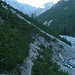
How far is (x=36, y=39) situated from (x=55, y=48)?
3.99 meters

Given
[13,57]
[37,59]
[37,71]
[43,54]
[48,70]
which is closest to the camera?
[13,57]

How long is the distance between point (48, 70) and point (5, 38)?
5479 millimetres

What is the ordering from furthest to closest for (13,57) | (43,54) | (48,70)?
(43,54)
(48,70)
(13,57)

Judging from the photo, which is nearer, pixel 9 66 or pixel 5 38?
pixel 9 66

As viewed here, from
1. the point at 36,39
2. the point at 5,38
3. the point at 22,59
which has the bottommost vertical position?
the point at 22,59

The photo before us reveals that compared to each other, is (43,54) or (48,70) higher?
(43,54)

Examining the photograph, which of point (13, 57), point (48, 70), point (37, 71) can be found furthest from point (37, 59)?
point (13, 57)

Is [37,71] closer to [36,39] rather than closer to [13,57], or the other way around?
[13,57]

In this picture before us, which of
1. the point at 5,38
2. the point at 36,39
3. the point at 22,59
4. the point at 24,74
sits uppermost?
the point at 36,39

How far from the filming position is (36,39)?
39.6 metres

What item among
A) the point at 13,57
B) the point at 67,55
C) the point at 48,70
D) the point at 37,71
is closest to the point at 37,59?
the point at 48,70

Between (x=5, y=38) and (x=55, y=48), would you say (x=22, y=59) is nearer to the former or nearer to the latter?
(x=5, y=38)

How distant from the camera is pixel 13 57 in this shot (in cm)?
2147

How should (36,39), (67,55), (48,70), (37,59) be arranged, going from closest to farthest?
(48,70) → (37,59) → (36,39) → (67,55)
